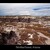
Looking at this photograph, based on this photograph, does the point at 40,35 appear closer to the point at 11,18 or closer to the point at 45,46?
the point at 45,46

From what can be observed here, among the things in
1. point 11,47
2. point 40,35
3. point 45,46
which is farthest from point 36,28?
point 11,47

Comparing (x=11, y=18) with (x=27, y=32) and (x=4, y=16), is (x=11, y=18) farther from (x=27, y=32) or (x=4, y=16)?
(x=27, y=32)

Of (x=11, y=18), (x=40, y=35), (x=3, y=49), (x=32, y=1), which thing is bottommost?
(x=3, y=49)

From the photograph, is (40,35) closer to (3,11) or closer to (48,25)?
(48,25)

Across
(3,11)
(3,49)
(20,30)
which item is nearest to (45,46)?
(20,30)

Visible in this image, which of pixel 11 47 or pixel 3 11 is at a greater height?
pixel 3 11

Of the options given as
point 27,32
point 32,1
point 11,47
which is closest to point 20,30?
point 27,32

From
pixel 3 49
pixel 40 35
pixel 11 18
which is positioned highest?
pixel 11 18
